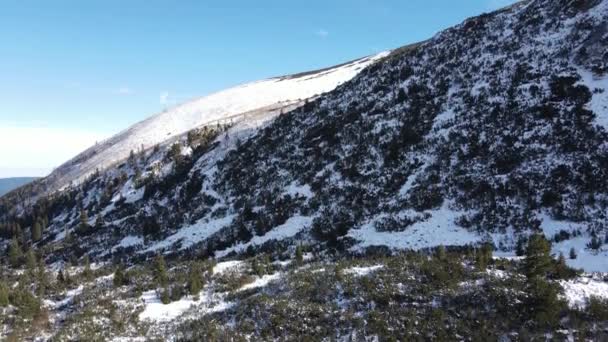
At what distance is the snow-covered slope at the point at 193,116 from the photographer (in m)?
91.1

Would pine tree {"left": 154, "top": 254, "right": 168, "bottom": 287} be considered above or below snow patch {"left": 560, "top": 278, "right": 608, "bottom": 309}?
above

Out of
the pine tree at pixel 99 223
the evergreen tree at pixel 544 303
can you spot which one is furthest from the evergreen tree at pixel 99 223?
the evergreen tree at pixel 544 303

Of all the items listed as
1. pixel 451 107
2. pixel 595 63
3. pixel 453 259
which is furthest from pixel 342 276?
pixel 595 63

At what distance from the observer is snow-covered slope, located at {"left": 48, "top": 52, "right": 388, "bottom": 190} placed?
3585 inches

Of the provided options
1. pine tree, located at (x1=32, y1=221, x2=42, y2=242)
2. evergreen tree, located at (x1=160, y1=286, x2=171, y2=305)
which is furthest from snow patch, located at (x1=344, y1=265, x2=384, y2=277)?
pine tree, located at (x1=32, y1=221, x2=42, y2=242)

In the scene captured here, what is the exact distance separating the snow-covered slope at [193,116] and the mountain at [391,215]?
26.2 m

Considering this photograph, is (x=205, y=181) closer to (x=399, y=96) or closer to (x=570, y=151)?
(x=399, y=96)

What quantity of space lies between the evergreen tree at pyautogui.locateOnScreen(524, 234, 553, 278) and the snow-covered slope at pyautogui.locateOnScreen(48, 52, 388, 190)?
245 feet

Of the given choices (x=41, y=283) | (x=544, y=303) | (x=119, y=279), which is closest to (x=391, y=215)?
(x=544, y=303)

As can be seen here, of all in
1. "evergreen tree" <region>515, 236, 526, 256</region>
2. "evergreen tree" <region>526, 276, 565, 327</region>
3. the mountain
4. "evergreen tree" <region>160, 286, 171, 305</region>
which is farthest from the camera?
"evergreen tree" <region>515, 236, 526, 256</region>

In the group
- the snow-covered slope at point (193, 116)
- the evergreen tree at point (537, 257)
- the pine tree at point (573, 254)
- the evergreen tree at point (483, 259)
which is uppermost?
the snow-covered slope at point (193, 116)

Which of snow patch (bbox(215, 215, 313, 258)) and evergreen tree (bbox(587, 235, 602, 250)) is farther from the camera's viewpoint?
snow patch (bbox(215, 215, 313, 258))

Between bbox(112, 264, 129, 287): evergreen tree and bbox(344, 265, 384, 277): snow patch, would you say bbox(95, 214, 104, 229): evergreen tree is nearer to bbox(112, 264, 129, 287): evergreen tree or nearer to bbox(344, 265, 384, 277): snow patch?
bbox(112, 264, 129, 287): evergreen tree

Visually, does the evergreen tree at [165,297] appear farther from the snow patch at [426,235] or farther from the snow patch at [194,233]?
the snow patch at [194,233]
